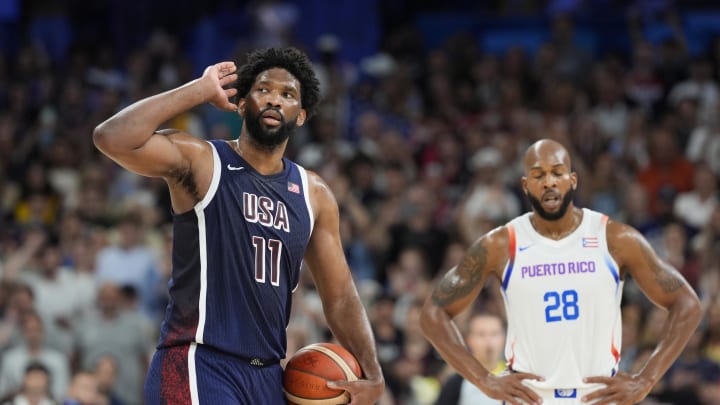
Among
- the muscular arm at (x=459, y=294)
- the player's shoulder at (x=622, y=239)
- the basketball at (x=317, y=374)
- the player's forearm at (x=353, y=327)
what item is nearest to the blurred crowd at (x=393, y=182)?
the player's shoulder at (x=622, y=239)

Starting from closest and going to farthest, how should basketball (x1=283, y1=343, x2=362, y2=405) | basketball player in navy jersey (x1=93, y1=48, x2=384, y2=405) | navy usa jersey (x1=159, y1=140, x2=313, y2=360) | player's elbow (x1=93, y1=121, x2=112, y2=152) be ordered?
player's elbow (x1=93, y1=121, x2=112, y2=152), basketball player in navy jersey (x1=93, y1=48, x2=384, y2=405), navy usa jersey (x1=159, y1=140, x2=313, y2=360), basketball (x1=283, y1=343, x2=362, y2=405)

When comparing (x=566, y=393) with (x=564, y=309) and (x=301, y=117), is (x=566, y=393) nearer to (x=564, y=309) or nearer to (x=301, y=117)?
(x=564, y=309)

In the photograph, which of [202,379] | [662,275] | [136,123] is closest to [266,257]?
[202,379]

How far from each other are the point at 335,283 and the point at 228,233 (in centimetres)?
74

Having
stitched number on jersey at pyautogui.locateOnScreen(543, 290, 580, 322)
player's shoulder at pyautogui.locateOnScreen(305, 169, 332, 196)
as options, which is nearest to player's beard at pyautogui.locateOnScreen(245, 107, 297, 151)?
player's shoulder at pyautogui.locateOnScreen(305, 169, 332, 196)

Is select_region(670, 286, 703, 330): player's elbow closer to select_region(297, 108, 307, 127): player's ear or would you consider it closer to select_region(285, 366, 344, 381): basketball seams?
select_region(285, 366, 344, 381): basketball seams

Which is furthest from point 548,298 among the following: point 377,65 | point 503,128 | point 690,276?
point 377,65

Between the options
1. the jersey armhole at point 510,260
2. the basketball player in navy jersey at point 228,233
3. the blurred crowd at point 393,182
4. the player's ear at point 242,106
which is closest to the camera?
the basketball player in navy jersey at point 228,233

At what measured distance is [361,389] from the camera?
565 cm

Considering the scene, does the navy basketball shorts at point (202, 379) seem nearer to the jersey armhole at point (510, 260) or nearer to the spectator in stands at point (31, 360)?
the jersey armhole at point (510, 260)

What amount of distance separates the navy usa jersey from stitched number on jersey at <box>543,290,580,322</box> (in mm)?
1501

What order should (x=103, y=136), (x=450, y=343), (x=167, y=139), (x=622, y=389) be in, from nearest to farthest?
(x=103, y=136), (x=167, y=139), (x=622, y=389), (x=450, y=343)

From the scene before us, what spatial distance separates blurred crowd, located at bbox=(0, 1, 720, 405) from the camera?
11.0m

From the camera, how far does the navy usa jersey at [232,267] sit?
539cm
